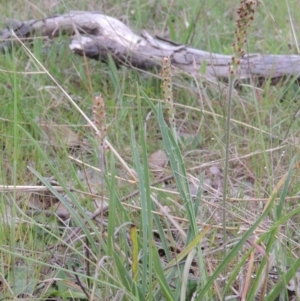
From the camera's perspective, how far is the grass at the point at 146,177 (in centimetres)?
114

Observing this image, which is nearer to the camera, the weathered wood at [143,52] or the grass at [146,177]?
the grass at [146,177]

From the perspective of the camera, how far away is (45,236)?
1.54 m

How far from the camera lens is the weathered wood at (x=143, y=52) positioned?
2639 millimetres

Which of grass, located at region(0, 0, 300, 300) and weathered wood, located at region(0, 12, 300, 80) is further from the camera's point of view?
weathered wood, located at region(0, 12, 300, 80)

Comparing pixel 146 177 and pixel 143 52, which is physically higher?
pixel 146 177

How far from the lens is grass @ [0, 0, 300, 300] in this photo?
1.14 m

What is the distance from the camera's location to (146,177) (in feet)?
3.61

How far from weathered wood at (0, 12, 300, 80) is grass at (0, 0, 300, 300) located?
0.26 ft

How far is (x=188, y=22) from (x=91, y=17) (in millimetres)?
707

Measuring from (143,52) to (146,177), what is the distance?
5.59 ft

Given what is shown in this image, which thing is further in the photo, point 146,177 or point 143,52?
point 143,52

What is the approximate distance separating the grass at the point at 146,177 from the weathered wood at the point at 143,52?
79mm

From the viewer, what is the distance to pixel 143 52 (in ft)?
8.96

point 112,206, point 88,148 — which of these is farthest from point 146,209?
point 88,148
